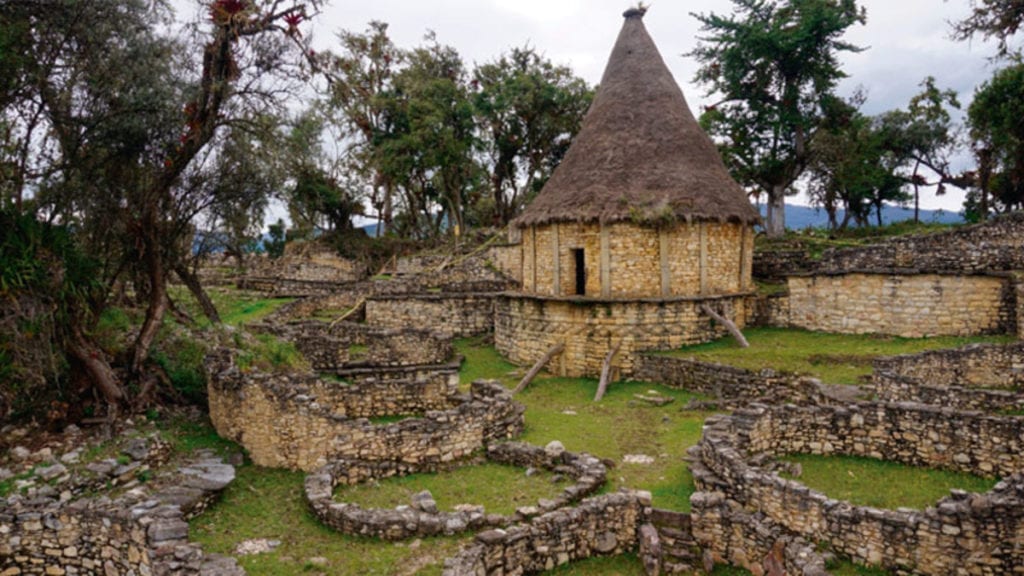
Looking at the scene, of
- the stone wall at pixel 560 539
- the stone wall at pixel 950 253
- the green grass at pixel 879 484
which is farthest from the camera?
the stone wall at pixel 950 253

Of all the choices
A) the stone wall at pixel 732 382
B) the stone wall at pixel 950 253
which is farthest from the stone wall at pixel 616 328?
the stone wall at pixel 950 253

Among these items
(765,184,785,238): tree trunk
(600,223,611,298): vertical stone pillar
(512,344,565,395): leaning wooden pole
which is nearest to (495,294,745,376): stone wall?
(512,344,565,395): leaning wooden pole

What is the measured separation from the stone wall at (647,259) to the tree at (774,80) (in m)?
11.1

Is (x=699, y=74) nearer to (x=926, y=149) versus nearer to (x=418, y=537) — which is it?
(x=926, y=149)

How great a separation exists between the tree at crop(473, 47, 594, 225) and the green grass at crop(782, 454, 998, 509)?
30329 mm

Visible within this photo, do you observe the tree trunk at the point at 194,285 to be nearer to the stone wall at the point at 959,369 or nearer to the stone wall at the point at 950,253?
the stone wall at the point at 959,369

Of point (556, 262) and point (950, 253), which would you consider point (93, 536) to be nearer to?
point (556, 262)

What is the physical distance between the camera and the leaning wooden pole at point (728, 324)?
17.0m

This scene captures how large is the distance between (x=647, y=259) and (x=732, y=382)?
529 cm

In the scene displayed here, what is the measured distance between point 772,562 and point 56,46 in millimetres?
13744

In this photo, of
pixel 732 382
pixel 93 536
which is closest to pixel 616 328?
pixel 732 382

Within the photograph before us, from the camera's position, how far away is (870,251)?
19031mm

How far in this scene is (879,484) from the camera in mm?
8547

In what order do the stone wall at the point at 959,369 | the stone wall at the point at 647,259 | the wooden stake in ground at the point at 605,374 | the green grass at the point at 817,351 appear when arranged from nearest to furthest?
the stone wall at the point at 959,369 < the green grass at the point at 817,351 < the wooden stake in ground at the point at 605,374 < the stone wall at the point at 647,259
